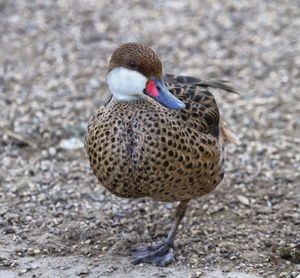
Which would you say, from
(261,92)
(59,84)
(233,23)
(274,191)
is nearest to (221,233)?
(274,191)

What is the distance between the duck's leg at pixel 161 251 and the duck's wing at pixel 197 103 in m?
0.53

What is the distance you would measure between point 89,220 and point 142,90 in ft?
3.77

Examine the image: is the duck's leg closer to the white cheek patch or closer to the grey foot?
the grey foot

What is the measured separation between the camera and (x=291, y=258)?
13.4 ft

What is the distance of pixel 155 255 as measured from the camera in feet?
13.5

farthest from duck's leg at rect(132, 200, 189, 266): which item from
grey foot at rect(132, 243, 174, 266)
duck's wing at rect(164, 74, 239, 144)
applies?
duck's wing at rect(164, 74, 239, 144)

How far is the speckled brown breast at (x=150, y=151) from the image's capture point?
12.5 feet

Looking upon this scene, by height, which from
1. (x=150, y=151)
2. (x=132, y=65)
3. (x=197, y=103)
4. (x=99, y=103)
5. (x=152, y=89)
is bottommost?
(x=99, y=103)

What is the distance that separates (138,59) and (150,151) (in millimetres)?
538

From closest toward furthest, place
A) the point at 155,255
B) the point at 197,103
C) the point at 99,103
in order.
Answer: the point at 155,255, the point at 197,103, the point at 99,103

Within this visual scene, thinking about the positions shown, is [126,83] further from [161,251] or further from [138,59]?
[161,251]

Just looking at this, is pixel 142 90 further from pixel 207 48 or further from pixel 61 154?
pixel 207 48

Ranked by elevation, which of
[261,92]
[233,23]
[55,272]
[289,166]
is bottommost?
[55,272]

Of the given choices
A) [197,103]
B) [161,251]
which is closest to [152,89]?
[197,103]
